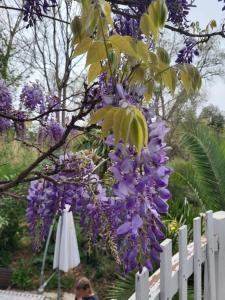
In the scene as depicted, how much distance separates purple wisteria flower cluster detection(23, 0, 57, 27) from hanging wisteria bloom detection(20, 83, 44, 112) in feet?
2.08

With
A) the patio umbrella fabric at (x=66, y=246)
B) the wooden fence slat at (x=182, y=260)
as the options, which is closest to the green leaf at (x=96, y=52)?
the wooden fence slat at (x=182, y=260)

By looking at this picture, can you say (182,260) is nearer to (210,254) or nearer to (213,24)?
(210,254)

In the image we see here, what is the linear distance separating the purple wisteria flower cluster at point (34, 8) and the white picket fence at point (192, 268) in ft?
3.49

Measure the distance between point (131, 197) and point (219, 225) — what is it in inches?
62.9

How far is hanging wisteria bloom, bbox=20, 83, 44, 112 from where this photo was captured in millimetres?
2517

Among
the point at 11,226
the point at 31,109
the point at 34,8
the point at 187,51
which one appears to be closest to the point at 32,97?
the point at 31,109

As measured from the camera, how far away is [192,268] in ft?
6.77

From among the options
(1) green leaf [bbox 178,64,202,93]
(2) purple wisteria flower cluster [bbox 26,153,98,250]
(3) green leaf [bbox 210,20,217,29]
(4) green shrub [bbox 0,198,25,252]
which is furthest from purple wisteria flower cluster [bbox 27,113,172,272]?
(4) green shrub [bbox 0,198,25,252]

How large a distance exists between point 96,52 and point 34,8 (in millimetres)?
1069

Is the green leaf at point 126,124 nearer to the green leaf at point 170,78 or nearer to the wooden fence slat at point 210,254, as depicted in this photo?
the green leaf at point 170,78

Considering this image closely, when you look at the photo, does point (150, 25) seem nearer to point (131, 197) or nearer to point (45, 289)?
point (131, 197)

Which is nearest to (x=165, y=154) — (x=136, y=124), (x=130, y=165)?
(x=130, y=165)

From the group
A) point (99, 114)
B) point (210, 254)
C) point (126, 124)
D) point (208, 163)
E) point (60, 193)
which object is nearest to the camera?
point (126, 124)

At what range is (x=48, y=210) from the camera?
1482mm
